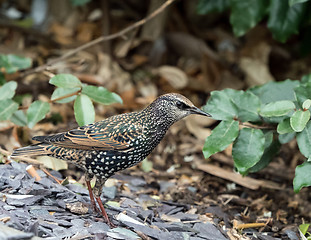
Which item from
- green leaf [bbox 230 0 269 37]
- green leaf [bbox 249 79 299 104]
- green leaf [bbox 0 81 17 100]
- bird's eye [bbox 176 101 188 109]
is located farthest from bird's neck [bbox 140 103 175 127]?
green leaf [bbox 230 0 269 37]

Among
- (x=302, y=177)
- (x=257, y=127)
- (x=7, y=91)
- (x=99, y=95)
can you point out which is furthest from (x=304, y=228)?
(x=7, y=91)

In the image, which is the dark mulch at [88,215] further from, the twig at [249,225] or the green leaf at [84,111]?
the green leaf at [84,111]

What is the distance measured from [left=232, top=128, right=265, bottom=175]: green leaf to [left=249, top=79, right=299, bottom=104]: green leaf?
2.27ft

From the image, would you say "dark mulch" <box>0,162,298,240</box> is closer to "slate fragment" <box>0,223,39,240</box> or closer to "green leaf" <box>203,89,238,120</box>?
"slate fragment" <box>0,223,39,240</box>

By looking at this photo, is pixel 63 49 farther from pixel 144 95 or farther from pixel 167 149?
pixel 167 149

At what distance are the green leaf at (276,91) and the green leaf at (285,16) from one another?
0.84 m

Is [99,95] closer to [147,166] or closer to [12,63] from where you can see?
[147,166]

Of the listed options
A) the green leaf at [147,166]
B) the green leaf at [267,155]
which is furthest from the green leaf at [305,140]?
the green leaf at [147,166]

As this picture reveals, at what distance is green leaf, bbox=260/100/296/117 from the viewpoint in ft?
14.0

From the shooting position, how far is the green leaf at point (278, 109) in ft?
14.0

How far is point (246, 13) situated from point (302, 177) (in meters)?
2.26

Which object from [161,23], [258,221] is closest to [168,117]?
[258,221]

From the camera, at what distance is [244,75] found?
23.3 ft

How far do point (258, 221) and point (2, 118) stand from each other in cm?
272
